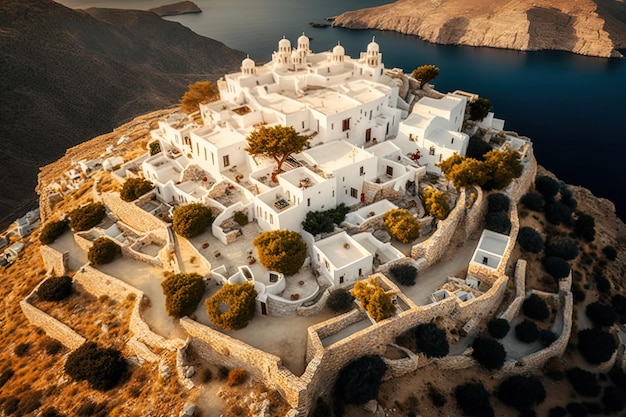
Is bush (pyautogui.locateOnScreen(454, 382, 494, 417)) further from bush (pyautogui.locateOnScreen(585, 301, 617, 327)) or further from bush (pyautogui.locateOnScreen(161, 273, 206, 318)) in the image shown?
bush (pyautogui.locateOnScreen(161, 273, 206, 318))

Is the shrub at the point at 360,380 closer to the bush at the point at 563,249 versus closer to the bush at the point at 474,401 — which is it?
the bush at the point at 474,401

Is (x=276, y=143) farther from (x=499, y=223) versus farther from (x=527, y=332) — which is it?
(x=527, y=332)

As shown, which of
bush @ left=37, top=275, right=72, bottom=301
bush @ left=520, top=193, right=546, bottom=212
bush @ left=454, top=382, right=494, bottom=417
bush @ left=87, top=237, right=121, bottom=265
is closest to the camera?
bush @ left=454, top=382, right=494, bottom=417

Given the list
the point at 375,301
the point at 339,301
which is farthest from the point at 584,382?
the point at 339,301

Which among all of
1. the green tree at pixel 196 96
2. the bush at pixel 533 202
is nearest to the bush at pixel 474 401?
the bush at pixel 533 202

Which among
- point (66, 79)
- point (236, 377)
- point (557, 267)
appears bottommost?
point (66, 79)

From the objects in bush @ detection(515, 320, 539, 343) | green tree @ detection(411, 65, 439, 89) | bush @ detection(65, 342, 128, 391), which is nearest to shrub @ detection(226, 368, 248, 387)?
bush @ detection(65, 342, 128, 391)

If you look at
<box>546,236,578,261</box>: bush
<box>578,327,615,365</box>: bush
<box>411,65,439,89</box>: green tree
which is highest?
<box>411,65,439,89</box>: green tree
